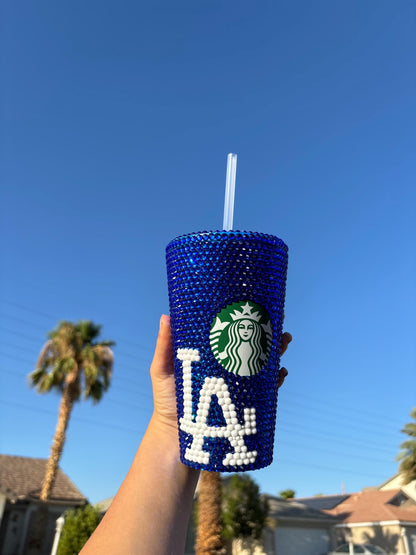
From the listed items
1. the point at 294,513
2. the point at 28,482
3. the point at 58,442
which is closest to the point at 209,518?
the point at 58,442

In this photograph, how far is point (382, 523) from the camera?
25000mm

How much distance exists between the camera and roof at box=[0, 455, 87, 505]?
23.0 meters

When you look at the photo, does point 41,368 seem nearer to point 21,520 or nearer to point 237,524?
point 21,520

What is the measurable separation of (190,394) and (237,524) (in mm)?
21759

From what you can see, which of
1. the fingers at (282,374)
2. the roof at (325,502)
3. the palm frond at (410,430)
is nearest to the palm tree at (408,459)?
the palm frond at (410,430)

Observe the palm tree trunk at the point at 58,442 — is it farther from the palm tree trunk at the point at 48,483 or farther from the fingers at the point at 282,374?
the fingers at the point at 282,374

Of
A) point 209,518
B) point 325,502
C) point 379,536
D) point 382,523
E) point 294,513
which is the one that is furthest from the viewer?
point 325,502

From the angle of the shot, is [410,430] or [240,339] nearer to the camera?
[240,339]

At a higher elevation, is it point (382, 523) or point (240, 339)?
point (240, 339)

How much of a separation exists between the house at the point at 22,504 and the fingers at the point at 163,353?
76.1 ft

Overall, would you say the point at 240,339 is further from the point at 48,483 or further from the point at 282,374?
the point at 48,483

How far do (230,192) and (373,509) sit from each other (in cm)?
3057

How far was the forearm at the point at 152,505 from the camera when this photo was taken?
132 cm

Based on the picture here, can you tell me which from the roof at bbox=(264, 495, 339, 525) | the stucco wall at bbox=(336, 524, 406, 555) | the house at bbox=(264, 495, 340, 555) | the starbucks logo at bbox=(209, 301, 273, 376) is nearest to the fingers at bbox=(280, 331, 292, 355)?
the starbucks logo at bbox=(209, 301, 273, 376)
